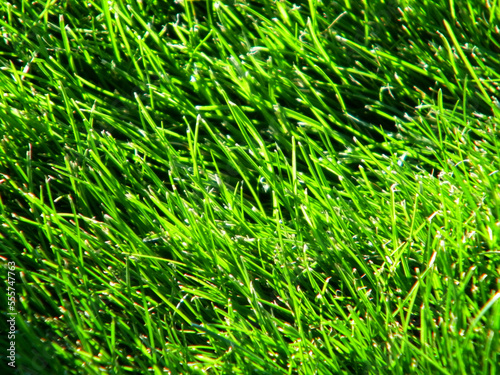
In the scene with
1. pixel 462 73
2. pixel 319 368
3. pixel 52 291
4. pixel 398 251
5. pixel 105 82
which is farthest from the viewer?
pixel 105 82

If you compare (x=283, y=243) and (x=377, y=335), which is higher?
(x=283, y=243)

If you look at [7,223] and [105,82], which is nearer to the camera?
[7,223]

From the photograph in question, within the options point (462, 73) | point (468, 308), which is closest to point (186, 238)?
point (468, 308)

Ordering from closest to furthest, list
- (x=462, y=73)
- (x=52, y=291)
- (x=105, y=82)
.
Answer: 1. (x=52, y=291)
2. (x=462, y=73)
3. (x=105, y=82)

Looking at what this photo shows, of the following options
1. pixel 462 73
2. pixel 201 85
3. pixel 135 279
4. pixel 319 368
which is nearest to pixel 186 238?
pixel 135 279

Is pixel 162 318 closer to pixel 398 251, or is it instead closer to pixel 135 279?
pixel 135 279

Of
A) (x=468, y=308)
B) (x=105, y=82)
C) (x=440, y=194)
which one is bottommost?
(x=468, y=308)
